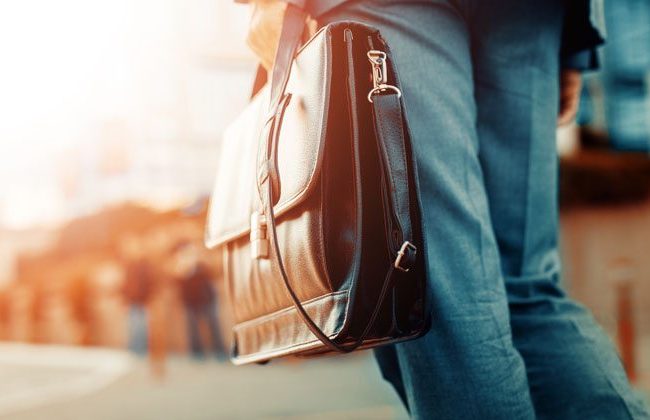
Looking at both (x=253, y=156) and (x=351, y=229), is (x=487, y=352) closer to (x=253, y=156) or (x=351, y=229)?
(x=351, y=229)

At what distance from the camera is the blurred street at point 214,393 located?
464 centimetres

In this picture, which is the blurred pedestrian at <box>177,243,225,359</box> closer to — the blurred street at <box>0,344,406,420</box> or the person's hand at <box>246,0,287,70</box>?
the blurred street at <box>0,344,406,420</box>

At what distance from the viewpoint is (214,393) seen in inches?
238

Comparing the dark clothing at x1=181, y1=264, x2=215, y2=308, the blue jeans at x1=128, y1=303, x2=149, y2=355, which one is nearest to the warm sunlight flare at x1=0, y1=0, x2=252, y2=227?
the blue jeans at x1=128, y1=303, x2=149, y2=355

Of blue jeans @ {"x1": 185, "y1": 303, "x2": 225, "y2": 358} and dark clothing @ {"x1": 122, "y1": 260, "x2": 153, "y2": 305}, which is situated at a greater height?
dark clothing @ {"x1": 122, "y1": 260, "x2": 153, "y2": 305}

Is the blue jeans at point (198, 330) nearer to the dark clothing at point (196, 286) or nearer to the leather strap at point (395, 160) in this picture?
the dark clothing at point (196, 286)

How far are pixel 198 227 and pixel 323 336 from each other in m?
10.8

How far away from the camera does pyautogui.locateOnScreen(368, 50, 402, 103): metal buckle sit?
0.77m

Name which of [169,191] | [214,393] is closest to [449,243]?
[214,393]

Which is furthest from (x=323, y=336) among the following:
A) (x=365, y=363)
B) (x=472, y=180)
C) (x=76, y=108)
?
(x=76, y=108)

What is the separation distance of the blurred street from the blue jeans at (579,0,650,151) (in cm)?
644

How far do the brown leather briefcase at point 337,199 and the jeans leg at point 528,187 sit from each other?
0.21 meters

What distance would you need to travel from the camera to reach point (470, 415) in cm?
82

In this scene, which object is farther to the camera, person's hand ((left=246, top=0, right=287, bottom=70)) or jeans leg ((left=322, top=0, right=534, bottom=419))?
person's hand ((left=246, top=0, right=287, bottom=70))
